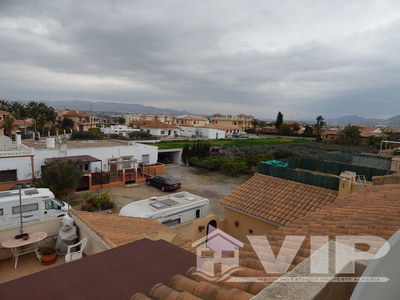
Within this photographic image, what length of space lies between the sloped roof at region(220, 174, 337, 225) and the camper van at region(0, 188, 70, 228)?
27.9 ft

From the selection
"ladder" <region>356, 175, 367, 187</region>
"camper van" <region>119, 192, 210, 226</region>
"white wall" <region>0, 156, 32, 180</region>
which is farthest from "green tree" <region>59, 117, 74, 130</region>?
"ladder" <region>356, 175, 367, 187</region>

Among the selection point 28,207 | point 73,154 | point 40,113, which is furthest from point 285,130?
point 28,207

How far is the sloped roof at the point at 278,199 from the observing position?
31.9 ft

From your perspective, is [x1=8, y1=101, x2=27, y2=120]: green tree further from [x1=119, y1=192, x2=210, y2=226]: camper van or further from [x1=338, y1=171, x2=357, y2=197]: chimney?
[x1=338, y1=171, x2=357, y2=197]: chimney

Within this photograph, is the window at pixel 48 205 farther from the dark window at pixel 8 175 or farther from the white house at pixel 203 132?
the white house at pixel 203 132

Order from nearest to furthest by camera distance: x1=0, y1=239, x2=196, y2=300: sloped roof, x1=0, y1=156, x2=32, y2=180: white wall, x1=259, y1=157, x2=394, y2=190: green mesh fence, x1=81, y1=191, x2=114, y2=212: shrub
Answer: x1=0, y1=239, x2=196, y2=300: sloped roof → x1=259, y1=157, x2=394, y2=190: green mesh fence → x1=81, y1=191, x2=114, y2=212: shrub → x1=0, y1=156, x2=32, y2=180: white wall

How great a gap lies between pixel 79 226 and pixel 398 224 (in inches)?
328

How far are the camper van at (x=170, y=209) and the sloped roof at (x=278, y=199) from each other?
2.16 m

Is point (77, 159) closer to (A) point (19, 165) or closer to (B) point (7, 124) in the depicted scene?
(A) point (19, 165)

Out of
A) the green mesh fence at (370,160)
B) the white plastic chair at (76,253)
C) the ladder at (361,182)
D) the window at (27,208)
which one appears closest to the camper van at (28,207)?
the window at (27,208)

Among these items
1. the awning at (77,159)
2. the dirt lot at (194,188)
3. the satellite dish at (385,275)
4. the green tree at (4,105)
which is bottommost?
the dirt lot at (194,188)

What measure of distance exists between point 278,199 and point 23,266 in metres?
9.30

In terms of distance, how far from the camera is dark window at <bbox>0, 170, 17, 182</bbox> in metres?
17.9

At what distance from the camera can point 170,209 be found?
11844 millimetres
